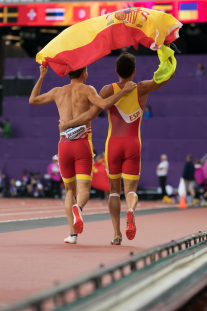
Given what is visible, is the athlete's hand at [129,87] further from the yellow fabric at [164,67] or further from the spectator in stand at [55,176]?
the spectator in stand at [55,176]

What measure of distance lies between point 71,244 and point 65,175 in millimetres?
865

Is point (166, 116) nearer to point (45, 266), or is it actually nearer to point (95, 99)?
point (95, 99)

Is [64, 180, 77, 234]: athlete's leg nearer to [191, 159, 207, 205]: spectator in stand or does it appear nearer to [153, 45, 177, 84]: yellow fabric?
[153, 45, 177, 84]: yellow fabric

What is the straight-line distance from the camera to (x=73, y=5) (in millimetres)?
28453

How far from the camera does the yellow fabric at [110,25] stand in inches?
273

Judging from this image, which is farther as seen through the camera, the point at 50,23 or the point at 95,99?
the point at 50,23

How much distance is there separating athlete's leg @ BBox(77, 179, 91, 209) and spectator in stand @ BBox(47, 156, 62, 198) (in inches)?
642

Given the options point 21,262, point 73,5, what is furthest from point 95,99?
point 73,5

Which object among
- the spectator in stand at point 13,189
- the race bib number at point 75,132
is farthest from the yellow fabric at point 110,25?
the spectator in stand at point 13,189

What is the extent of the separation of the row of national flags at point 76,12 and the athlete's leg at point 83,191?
2194cm

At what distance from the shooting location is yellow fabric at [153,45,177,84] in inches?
261

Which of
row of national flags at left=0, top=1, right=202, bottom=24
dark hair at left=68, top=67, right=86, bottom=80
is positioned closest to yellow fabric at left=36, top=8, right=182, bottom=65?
dark hair at left=68, top=67, right=86, bottom=80

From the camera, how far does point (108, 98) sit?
253 inches

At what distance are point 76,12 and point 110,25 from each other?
2195 centimetres
